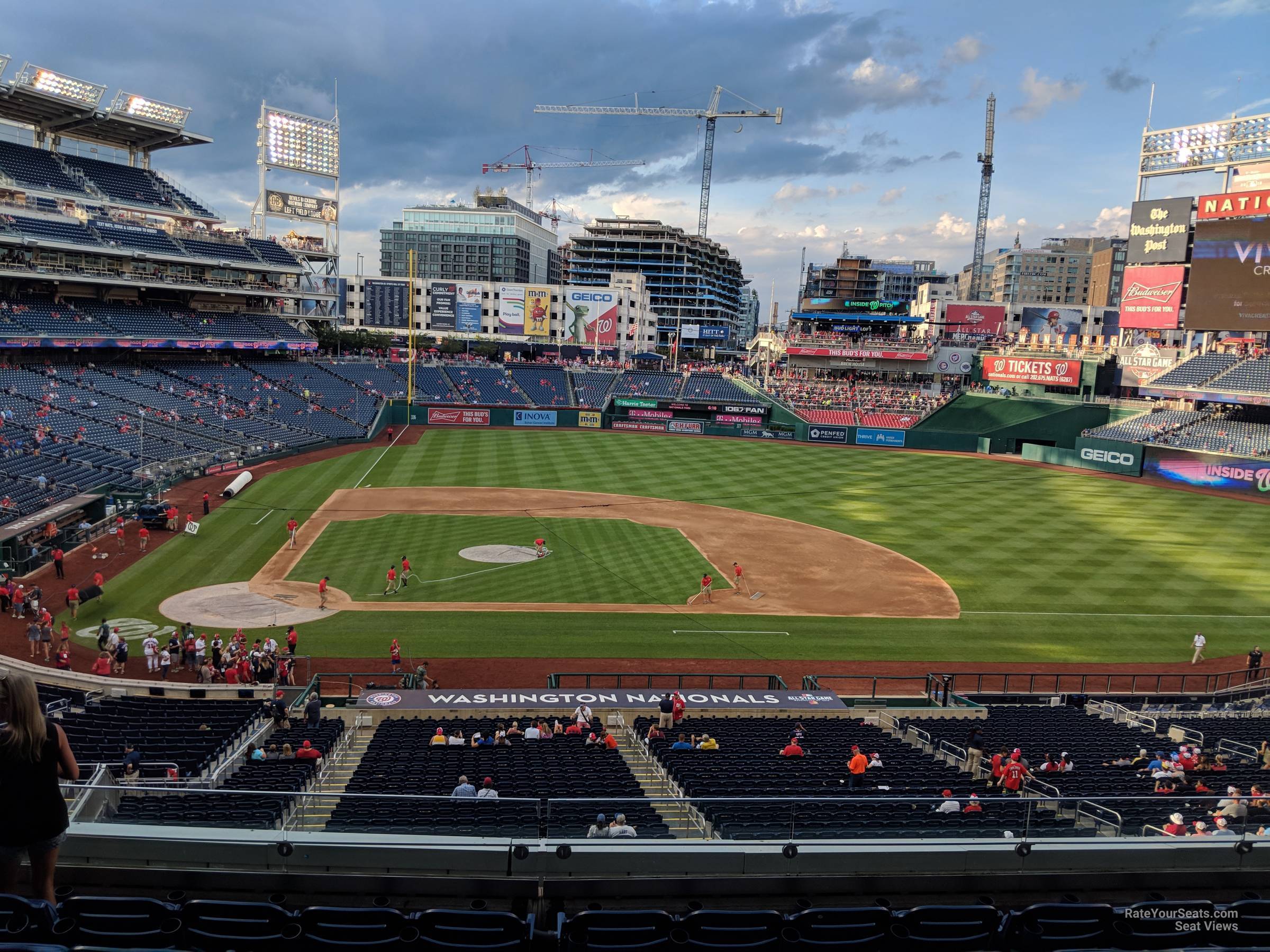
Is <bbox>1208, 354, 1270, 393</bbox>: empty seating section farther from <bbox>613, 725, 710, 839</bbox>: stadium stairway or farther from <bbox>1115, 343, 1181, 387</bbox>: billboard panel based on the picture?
<bbox>613, 725, 710, 839</bbox>: stadium stairway

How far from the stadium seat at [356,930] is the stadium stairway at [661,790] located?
79.7 inches

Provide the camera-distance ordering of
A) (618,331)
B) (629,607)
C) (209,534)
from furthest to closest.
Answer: (618,331), (209,534), (629,607)

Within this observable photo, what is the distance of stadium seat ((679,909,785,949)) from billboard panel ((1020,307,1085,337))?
128954 mm

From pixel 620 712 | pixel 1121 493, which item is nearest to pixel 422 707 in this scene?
pixel 620 712

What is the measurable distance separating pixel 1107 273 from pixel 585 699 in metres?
148

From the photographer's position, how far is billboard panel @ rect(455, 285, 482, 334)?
103m

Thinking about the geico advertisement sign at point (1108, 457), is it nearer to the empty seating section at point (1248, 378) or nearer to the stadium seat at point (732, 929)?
the empty seating section at point (1248, 378)

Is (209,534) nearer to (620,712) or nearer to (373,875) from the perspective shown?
(620,712)

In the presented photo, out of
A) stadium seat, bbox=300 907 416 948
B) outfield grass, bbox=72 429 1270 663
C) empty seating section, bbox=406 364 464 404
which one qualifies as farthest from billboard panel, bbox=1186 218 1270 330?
stadium seat, bbox=300 907 416 948

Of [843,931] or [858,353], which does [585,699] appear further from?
[858,353]

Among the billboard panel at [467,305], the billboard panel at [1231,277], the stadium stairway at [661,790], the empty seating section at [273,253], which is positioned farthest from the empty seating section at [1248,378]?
the empty seating section at [273,253]

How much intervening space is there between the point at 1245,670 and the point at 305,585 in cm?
3206

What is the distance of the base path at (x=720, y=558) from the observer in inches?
1200

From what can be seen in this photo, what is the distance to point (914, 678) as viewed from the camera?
974 inches
